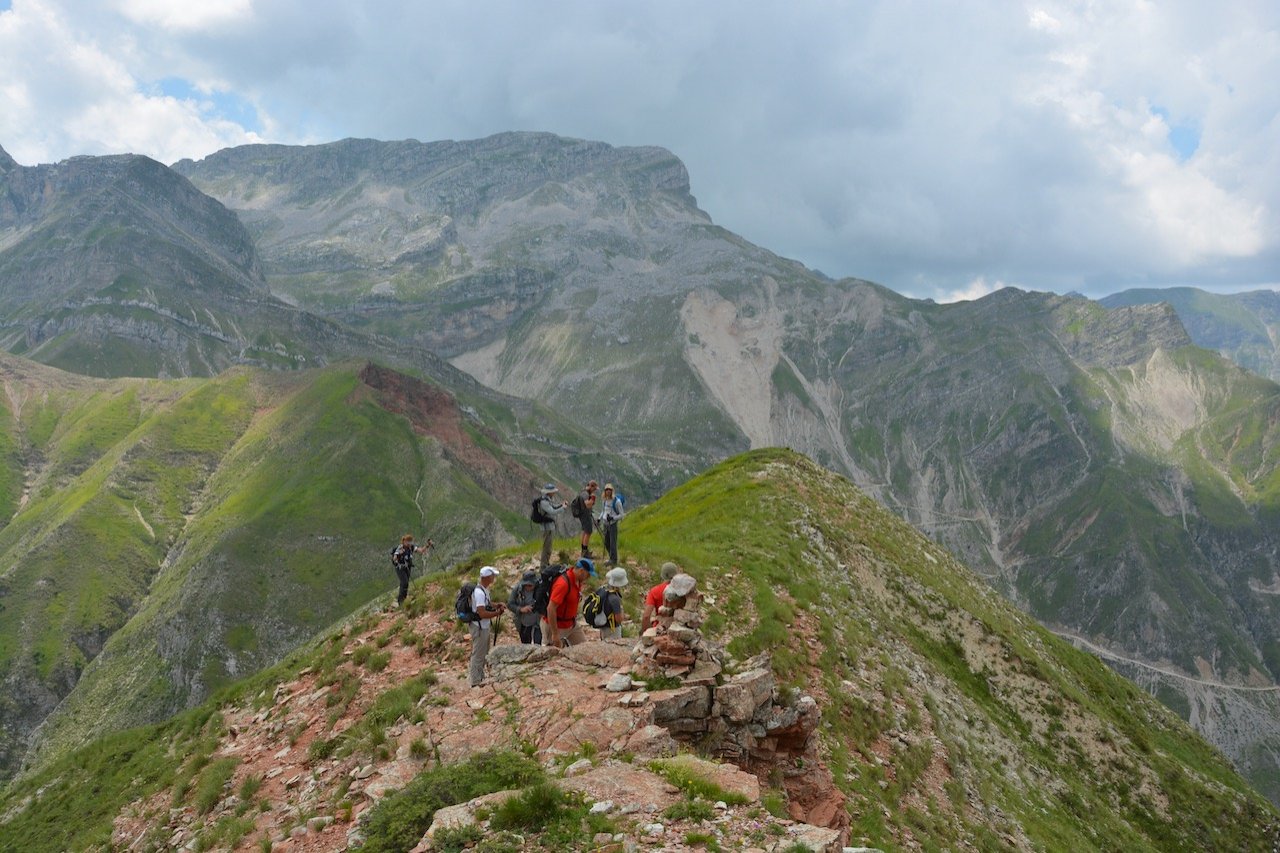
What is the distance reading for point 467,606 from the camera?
1827 cm

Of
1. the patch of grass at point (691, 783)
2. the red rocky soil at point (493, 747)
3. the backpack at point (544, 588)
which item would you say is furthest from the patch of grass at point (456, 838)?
the backpack at point (544, 588)

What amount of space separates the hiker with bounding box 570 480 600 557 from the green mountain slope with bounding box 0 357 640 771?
10652cm

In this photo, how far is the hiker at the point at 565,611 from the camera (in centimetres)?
1862

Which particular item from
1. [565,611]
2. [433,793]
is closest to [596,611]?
[565,611]

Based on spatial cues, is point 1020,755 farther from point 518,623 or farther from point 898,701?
point 518,623

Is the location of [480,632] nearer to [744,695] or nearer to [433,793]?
[433,793]

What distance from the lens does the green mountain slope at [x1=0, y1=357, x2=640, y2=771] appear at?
112000mm

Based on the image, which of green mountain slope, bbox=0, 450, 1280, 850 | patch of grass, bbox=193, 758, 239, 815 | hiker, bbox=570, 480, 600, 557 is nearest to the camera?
green mountain slope, bbox=0, 450, 1280, 850

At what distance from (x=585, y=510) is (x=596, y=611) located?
22.0 feet

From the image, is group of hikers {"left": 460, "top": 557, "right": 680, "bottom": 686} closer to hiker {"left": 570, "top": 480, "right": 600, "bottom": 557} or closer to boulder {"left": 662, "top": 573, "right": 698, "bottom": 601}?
boulder {"left": 662, "top": 573, "right": 698, "bottom": 601}

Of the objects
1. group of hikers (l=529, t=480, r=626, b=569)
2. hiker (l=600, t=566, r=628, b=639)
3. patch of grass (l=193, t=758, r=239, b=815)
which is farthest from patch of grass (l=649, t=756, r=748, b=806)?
group of hikers (l=529, t=480, r=626, b=569)

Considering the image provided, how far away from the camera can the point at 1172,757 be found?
129 feet

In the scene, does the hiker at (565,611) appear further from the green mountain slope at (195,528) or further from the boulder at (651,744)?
the green mountain slope at (195,528)

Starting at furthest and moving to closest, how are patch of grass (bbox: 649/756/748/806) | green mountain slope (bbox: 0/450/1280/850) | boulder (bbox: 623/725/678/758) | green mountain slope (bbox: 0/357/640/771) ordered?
1. green mountain slope (bbox: 0/357/640/771)
2. green mountain slope (bbox: 0/450/1280/850)
3. boulder (bbox: 623/725/678/758)
4. patch of grass (bbox: 649/756/748/806)
